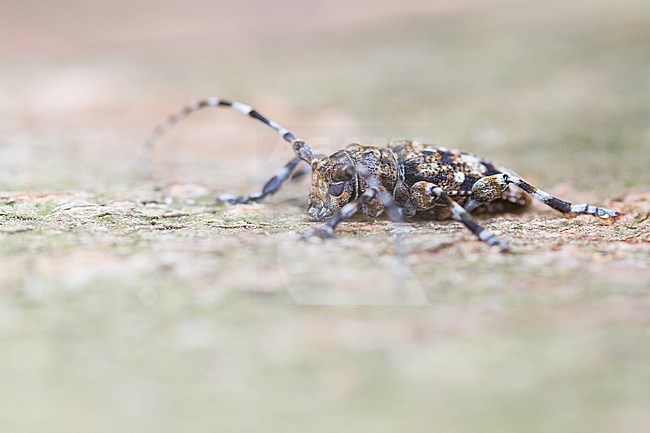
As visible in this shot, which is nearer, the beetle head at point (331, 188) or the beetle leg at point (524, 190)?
the beetle head at point (331, 188)

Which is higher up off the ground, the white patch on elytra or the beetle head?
the white patch on elytra

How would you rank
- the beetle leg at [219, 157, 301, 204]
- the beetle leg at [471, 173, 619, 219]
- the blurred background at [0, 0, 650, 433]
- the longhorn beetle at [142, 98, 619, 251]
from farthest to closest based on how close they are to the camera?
the beetle leg at [219, 157, 301, 204] < the beetle leg at [471, 173, 619, 219] < the longhorn beetle at [142, 98, 619, 251] < the blurred background at [0, 0, 650, 433]

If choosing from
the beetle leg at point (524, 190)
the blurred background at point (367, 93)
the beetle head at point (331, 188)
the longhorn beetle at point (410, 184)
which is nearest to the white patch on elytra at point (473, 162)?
the longhorn beetle at point (410, 184)

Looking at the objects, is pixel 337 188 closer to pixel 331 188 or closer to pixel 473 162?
pixel 331 188

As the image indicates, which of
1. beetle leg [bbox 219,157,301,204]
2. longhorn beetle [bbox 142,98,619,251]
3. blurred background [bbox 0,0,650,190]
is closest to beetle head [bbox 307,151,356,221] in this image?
longhorn beetle [bbox 142,98,619,251]

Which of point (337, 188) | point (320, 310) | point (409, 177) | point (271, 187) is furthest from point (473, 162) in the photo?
point (320, 310)

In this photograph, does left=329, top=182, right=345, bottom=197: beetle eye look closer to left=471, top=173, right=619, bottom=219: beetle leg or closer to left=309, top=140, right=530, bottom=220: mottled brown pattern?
left=309, top=140, right=530, bottom=220: mottled brown pattern

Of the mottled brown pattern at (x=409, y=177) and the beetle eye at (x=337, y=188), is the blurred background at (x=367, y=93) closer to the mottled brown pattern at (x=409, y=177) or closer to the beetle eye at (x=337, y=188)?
the mottled brown pattern at (x=409, y=177)
